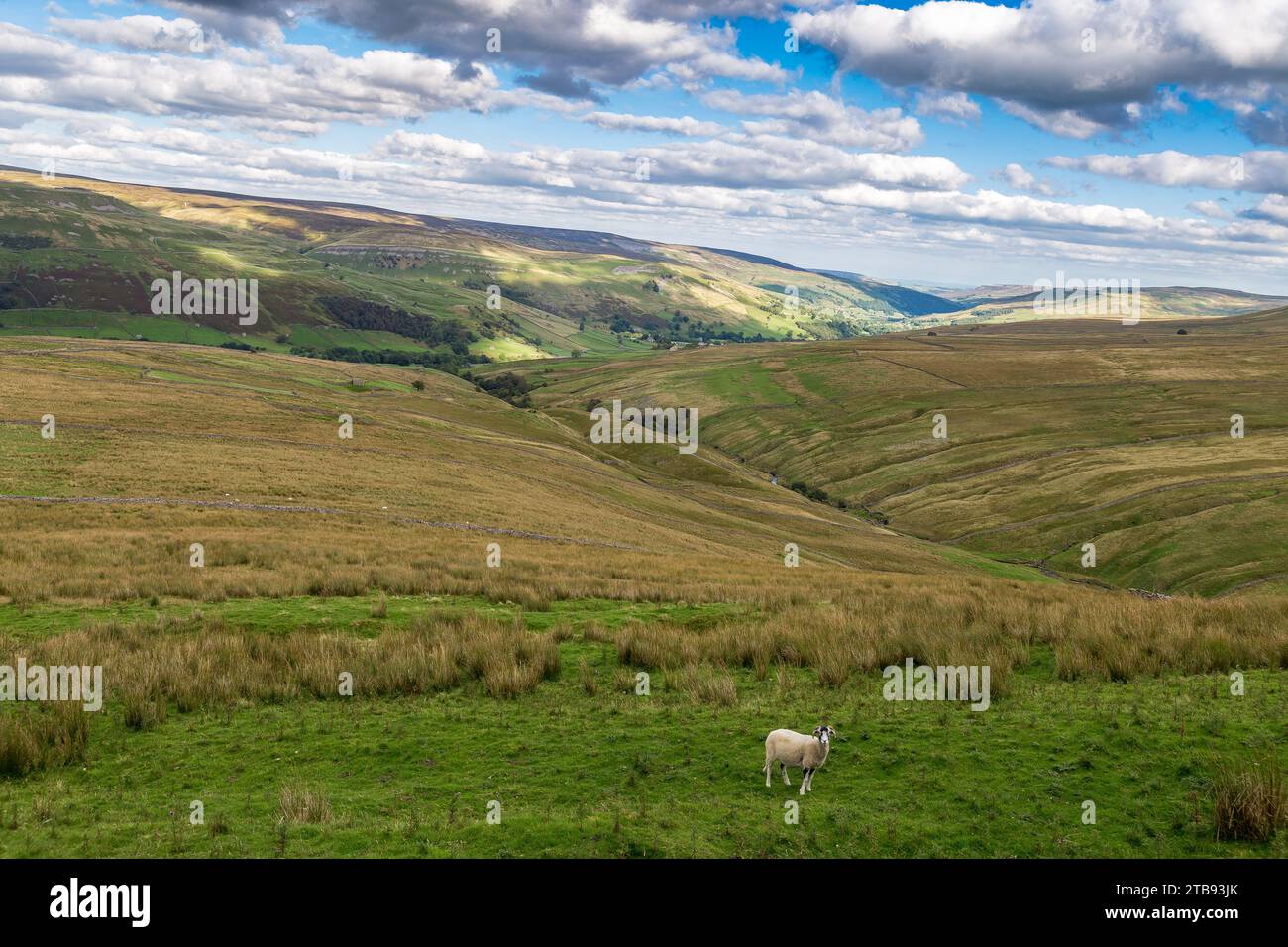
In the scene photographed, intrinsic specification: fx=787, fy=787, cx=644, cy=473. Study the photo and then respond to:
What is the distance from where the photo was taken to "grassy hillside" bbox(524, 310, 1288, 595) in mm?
79750

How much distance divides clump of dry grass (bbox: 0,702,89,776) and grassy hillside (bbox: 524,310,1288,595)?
78067mm

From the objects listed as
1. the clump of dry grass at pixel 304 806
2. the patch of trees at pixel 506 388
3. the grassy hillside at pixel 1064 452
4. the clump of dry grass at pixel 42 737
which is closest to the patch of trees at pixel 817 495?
the grassy hillside at pixel 1064 452

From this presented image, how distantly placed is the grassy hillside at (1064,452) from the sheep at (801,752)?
71.6 metres

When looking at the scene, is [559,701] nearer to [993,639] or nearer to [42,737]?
[42,737]

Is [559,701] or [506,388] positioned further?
[506,388]

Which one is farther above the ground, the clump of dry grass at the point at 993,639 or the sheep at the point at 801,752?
the clump of dry grass at the point at 993,639

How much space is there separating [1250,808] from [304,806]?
10975 millimetres

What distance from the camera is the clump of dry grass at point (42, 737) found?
1109 cm

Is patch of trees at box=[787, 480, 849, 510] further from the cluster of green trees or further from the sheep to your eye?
the sheep

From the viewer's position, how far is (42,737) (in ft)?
38.0

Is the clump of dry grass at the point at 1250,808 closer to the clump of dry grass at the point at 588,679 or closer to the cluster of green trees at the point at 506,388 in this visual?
the clump of dry grass at the point at 588,679

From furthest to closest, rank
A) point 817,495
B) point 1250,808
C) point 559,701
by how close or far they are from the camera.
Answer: point 817,495
point 559,701
point 1250,808

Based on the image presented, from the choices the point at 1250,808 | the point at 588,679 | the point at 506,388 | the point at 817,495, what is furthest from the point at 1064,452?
the point at 1250,808

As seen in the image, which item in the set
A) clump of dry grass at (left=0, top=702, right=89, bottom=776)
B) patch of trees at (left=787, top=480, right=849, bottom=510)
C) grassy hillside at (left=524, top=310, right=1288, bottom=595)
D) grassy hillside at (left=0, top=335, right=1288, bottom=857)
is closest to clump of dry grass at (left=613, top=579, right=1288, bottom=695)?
grassy hillside at (left=0, top=335, right=1288, bottom=857)
